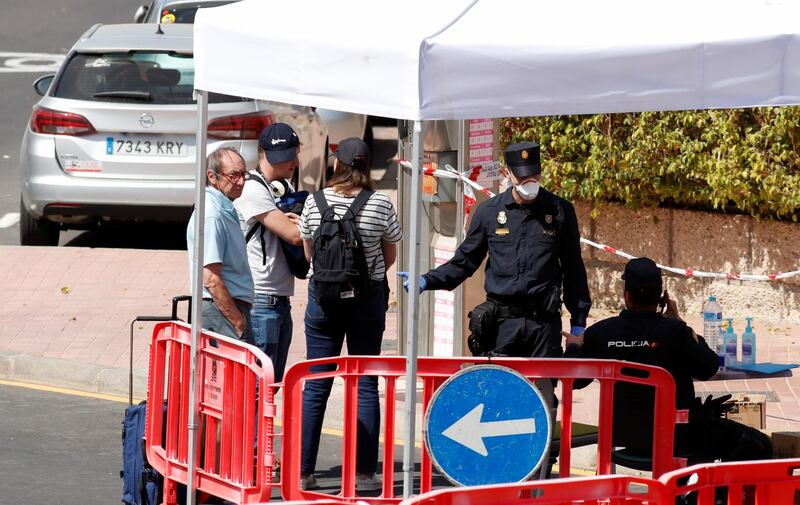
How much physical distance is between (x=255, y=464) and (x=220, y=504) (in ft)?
1.36

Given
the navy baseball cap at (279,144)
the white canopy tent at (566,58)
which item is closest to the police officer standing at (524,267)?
the navy baseball cap at (279,144)

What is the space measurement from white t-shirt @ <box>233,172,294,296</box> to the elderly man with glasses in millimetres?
313

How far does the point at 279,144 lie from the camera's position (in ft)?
24.2

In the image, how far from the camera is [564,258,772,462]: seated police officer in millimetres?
6402

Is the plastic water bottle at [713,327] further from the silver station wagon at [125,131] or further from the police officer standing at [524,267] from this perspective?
the silver station wagon at [125,131]

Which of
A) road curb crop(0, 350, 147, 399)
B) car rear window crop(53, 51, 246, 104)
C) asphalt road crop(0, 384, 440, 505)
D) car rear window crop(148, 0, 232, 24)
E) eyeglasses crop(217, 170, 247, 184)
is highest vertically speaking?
car rear window crop(148, 0, 232, 24)

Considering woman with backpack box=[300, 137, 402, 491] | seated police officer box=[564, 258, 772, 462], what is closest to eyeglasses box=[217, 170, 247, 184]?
woman with backpack box=[300, 137, 402, 491]

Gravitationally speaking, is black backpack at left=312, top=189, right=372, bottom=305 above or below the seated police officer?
above

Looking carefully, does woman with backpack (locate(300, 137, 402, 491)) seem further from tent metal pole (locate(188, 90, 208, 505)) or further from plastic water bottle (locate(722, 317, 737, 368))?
plastic water bottle (locate(722, 317, 737, 368))

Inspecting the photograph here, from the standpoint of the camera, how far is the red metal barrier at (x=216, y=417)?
6043mm

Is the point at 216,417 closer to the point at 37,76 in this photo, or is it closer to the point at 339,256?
the point at 339,256

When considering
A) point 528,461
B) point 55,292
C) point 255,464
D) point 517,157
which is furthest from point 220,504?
point 55,292

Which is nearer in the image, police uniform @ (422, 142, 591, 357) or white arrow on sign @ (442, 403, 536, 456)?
white arrow on sign @ (442, 403, 536, 456)

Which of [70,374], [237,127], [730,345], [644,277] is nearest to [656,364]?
[644,277]
